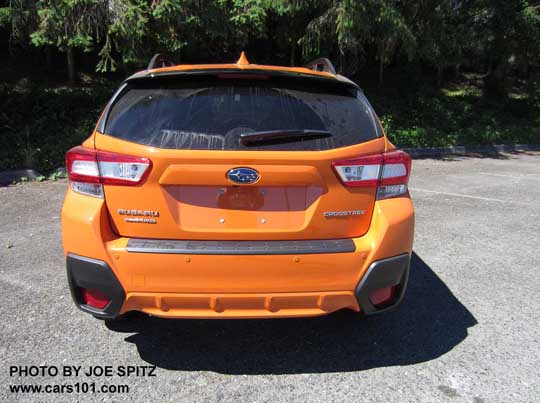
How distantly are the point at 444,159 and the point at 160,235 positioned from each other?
11340 mm

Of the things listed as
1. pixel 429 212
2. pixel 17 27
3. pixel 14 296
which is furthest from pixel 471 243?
pixel 17 27

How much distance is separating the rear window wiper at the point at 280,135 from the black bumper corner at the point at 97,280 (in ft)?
3.23

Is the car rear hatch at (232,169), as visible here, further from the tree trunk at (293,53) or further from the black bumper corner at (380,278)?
the tree trunk at (293,53)

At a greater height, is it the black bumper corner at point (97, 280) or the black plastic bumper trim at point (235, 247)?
the black plastic bumper trim at point (235, 247)

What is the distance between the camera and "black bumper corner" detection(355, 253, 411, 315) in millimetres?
2479

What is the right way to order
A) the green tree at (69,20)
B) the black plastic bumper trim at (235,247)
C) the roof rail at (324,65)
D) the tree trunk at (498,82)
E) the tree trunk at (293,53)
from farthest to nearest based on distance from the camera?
the tree trunk at (498,82), the tree trunk at (293,53), the green tree at (69,20), the roof rail at (324,65), the black plastic bumper trim at (235,247)

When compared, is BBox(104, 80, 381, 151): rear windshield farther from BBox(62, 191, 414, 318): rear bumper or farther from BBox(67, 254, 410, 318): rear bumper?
BBox(67, 254, 410, 318): rear bumper

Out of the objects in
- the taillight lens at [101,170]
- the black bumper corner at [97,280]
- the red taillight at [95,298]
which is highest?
the taillight lens at [101,170]

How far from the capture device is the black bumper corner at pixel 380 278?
2.48 metres

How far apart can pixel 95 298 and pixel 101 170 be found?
2.30 ft

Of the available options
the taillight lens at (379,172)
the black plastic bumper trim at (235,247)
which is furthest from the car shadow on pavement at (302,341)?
the taillight lens at (379,172)

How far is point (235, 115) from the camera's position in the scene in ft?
8.45

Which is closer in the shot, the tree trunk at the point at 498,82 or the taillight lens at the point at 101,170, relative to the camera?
the taillight lens at the point at 101,170

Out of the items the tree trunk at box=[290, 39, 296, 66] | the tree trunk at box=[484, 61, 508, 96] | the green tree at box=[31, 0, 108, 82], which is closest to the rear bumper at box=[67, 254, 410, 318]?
the green tree at box=[31, 0, 108, 82]
